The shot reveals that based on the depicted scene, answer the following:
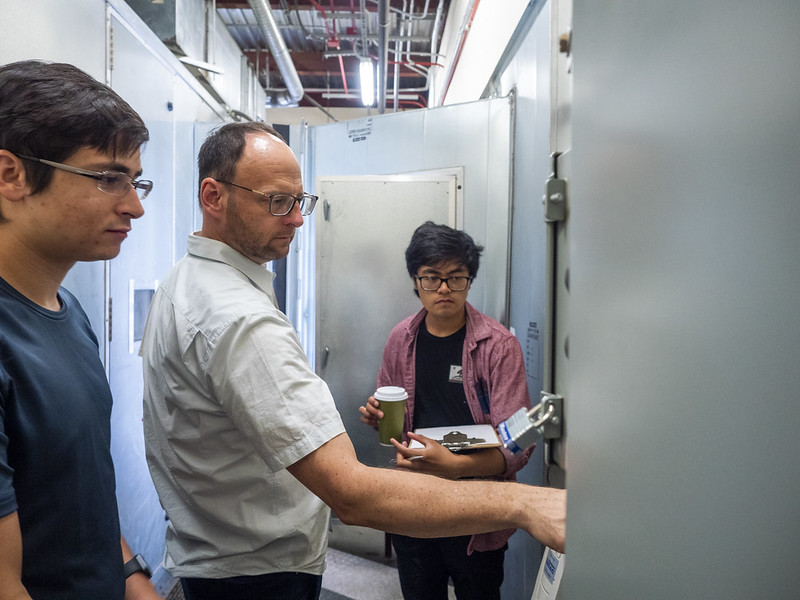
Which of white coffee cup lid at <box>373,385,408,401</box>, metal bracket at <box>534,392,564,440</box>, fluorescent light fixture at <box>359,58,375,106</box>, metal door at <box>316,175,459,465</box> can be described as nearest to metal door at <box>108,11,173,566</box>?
metal door at <box>316,175,459,465</box>

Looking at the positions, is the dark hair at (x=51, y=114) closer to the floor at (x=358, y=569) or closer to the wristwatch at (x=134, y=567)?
the wristwatch at (x=134, y=567)

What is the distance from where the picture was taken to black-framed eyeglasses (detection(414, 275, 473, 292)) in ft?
5.71

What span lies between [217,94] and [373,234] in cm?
174

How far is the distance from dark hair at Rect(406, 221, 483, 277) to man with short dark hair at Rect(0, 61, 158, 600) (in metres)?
1.05

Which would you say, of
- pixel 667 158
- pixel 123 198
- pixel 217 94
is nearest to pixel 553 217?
pixel 667 158

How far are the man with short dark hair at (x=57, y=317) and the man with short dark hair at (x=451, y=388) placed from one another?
72cm

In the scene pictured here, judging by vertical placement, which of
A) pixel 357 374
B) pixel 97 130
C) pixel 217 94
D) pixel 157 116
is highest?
pixel 217 94

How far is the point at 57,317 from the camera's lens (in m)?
0.87

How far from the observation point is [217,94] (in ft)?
10.8

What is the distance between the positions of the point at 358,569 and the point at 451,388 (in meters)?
1.48

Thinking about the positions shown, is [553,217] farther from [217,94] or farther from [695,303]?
[217,94]

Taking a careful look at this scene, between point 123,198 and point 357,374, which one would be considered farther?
point 357,374

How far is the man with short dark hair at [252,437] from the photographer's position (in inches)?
29.8

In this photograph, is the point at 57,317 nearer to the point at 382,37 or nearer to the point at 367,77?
the point at 382,37
